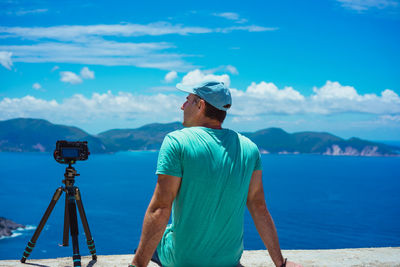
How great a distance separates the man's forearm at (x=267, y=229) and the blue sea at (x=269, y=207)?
52257 millimetres

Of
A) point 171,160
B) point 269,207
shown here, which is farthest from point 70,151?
point 269,207

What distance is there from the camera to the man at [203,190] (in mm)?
1869

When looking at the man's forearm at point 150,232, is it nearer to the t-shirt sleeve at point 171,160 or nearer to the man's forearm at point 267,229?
the t-shirt sleeve at point 171,160

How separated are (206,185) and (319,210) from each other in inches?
3112

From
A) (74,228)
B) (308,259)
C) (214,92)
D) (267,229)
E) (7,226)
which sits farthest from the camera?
(7,226)

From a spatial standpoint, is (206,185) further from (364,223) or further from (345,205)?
(345,205)

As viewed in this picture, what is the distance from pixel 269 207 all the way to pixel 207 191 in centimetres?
7668

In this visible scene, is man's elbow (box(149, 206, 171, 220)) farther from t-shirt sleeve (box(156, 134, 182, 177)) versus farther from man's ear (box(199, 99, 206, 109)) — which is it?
man's ear (box(199, 99, 206, 109))

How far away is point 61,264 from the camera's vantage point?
10.6ft

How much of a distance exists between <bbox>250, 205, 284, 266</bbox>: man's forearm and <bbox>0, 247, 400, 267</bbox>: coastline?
1038 millimetres

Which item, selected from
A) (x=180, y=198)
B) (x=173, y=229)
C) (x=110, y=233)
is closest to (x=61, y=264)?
(x=173, y=229)

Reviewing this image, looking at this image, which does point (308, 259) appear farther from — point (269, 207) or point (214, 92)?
point (269, 207)

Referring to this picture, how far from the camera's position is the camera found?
316 cm

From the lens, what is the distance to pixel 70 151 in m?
3.20
